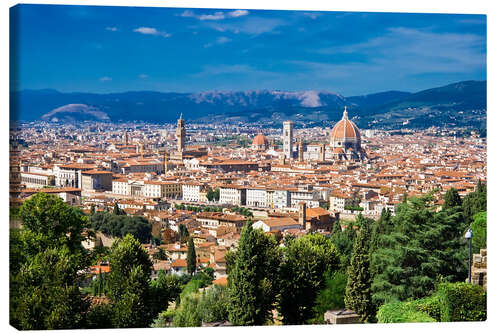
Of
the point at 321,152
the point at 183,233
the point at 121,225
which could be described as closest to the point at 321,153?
the point at 321,152

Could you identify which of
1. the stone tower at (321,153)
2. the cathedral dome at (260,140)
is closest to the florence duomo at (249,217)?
the cathedral dome at (260,140)

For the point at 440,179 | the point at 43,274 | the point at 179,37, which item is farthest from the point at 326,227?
the point at 43,274

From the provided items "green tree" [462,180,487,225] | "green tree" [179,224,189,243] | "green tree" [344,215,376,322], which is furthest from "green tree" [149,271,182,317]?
"green tree" [179,224,189,243]

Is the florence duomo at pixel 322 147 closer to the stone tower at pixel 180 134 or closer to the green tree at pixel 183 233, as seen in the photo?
the stone tower at pixel 180 134

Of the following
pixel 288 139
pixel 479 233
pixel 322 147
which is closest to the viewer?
pixel 479 233

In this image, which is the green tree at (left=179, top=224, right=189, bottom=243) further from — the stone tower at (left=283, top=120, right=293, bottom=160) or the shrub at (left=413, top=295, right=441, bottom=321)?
the shrub at (left=413, top=295, right=441, bottom=321)

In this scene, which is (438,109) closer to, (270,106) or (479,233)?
(270,106)
